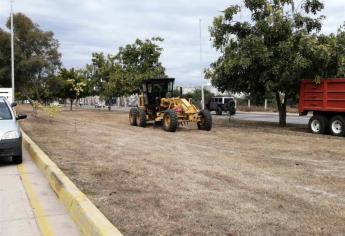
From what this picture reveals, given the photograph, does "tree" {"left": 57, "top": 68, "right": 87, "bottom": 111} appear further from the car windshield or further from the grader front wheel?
the car windshield

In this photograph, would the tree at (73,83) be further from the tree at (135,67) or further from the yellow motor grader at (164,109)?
the yellow motor grader at (164,109)

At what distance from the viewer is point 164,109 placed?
24.4 metres

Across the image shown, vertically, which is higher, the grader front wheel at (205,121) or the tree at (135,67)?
the tree at (135,67)

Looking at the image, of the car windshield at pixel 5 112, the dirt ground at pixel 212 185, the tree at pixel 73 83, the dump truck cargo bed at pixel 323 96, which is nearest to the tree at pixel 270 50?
the dump truck cargo bed at pixel 323 96

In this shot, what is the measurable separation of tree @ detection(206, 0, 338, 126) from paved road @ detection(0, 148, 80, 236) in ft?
43.4

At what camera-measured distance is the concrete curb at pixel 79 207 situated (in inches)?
237

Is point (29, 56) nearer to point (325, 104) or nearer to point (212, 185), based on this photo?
point (325, 104)

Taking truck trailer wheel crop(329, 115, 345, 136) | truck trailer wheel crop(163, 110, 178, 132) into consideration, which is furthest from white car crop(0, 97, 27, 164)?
truck trailer wheel crop(329, 115, 345, 136)

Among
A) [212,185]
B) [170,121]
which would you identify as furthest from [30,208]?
[170,121]

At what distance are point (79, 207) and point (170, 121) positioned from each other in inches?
574


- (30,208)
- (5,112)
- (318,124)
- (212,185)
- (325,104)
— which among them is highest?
(325,104)

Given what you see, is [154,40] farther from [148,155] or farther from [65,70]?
[148,155]

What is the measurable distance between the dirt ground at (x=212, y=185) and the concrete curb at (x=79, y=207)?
0.22 m

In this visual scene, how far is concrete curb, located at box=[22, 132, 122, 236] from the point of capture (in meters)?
6.03
